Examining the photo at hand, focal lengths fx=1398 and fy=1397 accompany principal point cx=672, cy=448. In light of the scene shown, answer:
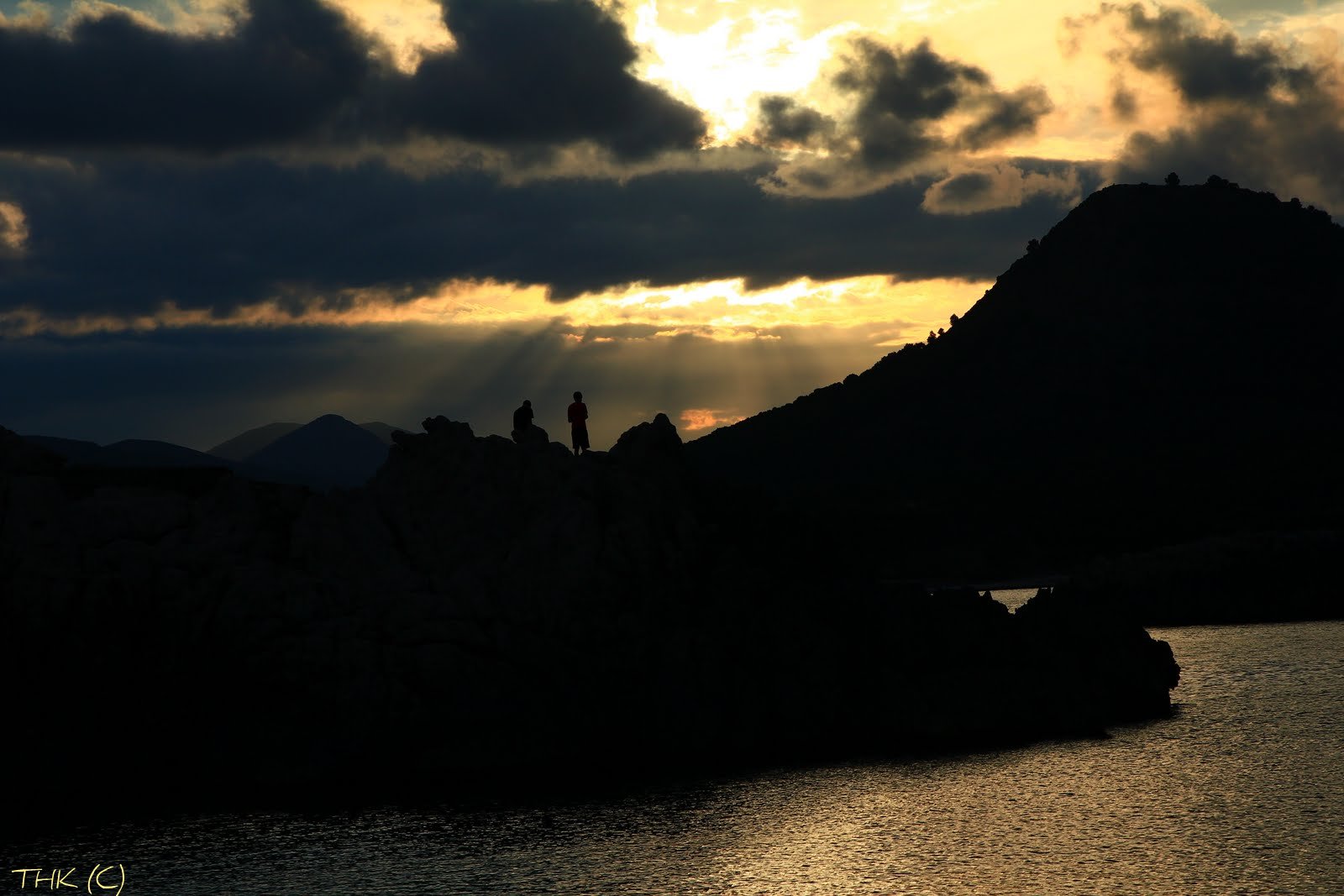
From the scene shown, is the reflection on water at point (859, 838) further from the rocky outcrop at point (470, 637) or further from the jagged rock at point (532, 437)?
the jagged rock at point (532, 437)

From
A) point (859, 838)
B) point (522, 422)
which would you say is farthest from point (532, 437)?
point (859, 838)

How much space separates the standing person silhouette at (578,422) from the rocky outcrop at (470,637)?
120 centimetres

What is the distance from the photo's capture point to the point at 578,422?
208 feet

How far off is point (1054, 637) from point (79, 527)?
143ft

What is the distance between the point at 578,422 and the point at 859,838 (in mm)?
25109

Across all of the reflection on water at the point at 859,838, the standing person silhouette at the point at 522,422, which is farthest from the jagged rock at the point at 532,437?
the reflection on water at the point at 859,838

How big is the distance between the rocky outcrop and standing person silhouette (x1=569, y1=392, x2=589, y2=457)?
1203 mm

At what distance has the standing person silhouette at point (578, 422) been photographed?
6234 centimetres

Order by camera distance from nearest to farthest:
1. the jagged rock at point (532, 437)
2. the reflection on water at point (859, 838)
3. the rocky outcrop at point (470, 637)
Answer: the reflection on water at point (859, 838) → the rocky outcrop at point (470, 637) → the jagged rock at point (532, 437)

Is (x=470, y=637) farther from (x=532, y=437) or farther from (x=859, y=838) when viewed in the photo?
(x=859, y=838)

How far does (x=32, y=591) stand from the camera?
182 ft

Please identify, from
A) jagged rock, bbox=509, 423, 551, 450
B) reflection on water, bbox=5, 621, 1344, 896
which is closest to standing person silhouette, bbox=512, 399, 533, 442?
jagged rock, bbox=509, 423, 551, 450

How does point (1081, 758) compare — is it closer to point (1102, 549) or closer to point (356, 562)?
point (356, 562)

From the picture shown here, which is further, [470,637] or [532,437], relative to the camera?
[532,437]
